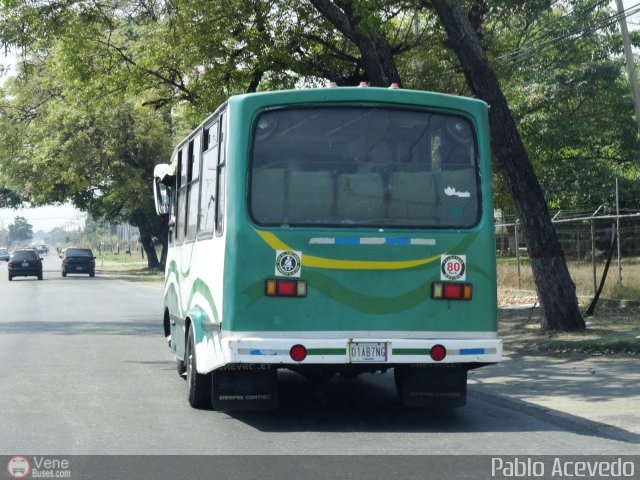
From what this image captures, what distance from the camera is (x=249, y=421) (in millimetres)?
9609

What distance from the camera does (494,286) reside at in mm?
9305

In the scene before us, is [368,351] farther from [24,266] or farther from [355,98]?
[24,266]

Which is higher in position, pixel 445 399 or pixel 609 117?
pixel 609 117

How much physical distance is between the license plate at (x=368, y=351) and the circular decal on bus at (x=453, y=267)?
2.72 ft

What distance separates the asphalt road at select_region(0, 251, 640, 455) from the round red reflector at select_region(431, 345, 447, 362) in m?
0.63

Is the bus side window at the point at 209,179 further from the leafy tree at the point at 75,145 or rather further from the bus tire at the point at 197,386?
the leafy tree at the point at 75,145

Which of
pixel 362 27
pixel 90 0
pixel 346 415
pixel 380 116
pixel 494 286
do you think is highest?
pixel 90 0

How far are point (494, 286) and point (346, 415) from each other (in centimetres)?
192

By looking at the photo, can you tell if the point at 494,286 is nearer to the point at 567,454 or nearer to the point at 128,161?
the point at 567,454

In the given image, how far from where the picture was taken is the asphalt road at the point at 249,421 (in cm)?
823

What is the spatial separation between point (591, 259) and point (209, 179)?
1505 centimetres

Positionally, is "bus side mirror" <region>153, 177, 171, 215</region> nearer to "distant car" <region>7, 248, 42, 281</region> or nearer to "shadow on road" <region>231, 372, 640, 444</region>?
"shadow on road" <region>231, 372, 640, 444</region>

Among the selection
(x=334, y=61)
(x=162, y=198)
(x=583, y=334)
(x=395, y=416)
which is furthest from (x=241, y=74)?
(x=395, y=416)
